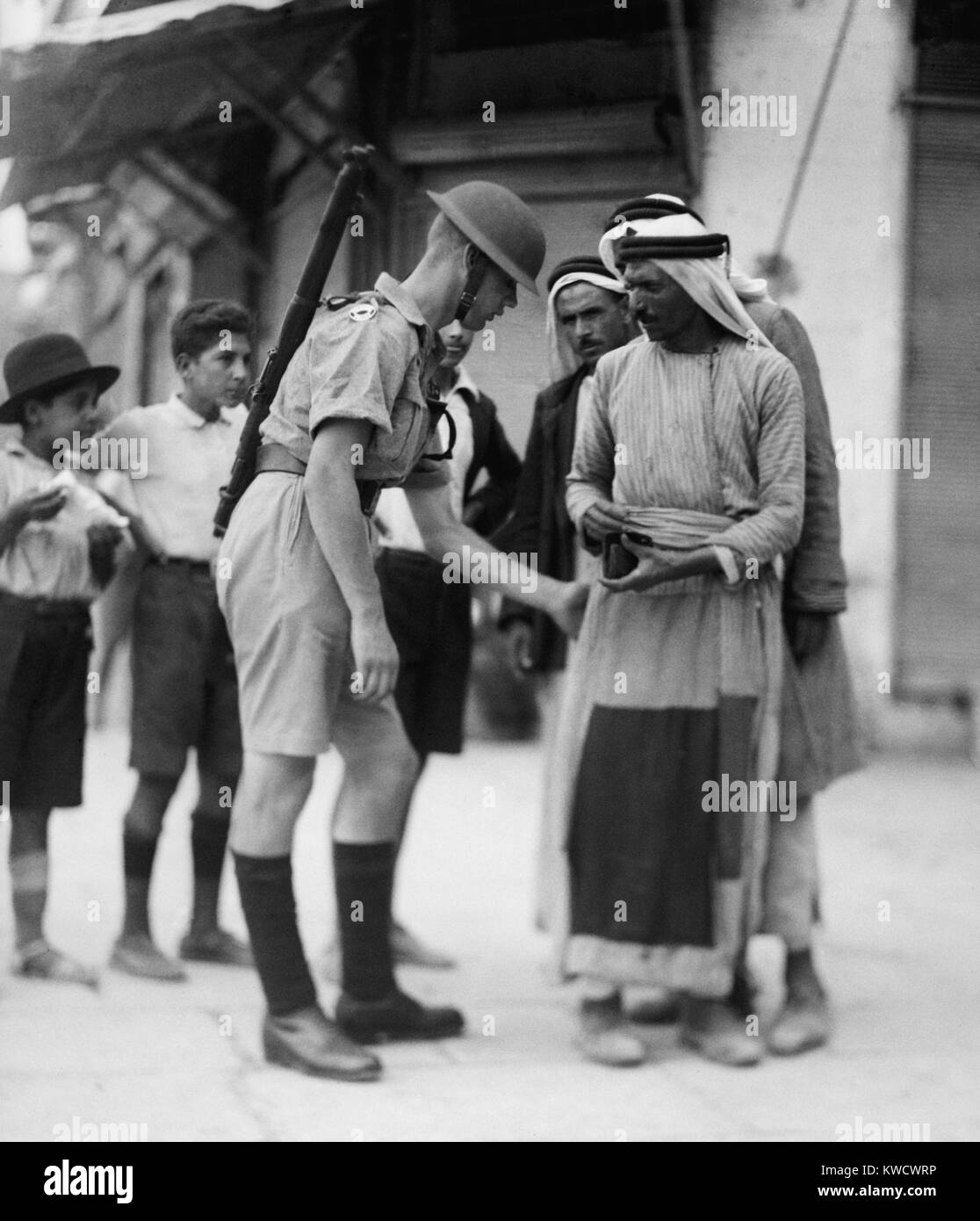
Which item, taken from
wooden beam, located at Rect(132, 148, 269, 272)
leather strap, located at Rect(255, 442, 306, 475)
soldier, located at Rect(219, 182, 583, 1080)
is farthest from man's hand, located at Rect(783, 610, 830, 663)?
wooden beam, located at Rect(132, 148, 269, 272)

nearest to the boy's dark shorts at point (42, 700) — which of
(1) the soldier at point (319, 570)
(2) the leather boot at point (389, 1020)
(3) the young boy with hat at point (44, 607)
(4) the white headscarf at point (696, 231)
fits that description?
(3) the young boy with hat at point (44, 607)

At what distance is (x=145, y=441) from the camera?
4.05 metres

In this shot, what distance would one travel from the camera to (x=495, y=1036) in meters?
3.61

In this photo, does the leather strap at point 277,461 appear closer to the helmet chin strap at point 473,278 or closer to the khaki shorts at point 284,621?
the khaki shorts at point 284,621

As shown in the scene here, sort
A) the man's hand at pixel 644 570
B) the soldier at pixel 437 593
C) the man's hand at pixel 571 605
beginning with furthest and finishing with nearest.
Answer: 1. the soldier at pixel 437 593
2. the man's hand at pixel 571 605
3. the man's hand at pixel 644 570

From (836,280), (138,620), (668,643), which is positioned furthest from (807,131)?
(138,620)

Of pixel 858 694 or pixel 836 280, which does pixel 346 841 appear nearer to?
pixel 836 280

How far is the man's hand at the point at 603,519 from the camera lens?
3355mm

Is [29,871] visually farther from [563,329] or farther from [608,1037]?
[563,329]

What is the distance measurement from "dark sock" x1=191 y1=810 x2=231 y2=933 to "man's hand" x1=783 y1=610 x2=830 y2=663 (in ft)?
Answer: 5.16

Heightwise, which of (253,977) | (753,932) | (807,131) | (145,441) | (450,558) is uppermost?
(807,131)

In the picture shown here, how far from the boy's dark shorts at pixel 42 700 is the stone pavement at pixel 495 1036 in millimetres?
461

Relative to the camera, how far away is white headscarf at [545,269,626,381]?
11.9ft
